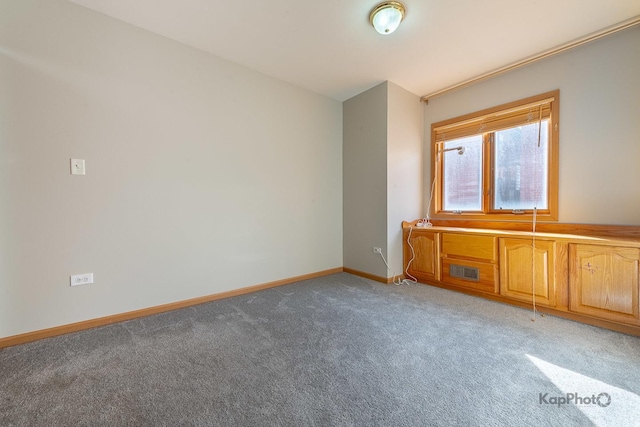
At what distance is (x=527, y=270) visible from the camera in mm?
2416

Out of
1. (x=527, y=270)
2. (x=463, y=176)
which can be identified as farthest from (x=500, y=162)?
(x=527, y=270)

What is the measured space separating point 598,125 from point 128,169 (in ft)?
14.5

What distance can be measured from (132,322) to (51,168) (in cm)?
140

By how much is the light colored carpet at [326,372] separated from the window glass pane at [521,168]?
4.20ft

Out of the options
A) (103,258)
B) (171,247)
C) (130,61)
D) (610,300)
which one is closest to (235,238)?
(171,247)

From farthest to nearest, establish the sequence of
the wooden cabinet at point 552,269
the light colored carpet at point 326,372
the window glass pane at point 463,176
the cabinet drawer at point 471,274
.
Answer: the window glass pane at point 463,176 → the cabinet drawer at point 471,274 → the wooden cabinet at point 552,269 → the light colored carpet at point 326,372

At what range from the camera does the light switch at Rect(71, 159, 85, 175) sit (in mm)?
1981

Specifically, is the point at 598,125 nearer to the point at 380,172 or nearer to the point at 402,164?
the point at 402,164

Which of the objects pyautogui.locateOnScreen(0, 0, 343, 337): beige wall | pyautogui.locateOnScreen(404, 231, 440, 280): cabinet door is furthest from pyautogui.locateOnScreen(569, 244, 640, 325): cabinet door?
pyautogui.locateOnScreen(0, 0, 343, 337): beige wall

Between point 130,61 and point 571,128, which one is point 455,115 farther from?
point 130,61

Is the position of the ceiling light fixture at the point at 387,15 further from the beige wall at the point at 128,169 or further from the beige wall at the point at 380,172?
the beige wall at the point at 128,169

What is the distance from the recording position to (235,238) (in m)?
2.85

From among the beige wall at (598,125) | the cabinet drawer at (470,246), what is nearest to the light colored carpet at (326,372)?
the cabinet drawer at (470,246)

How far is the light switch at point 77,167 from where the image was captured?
1981mm
